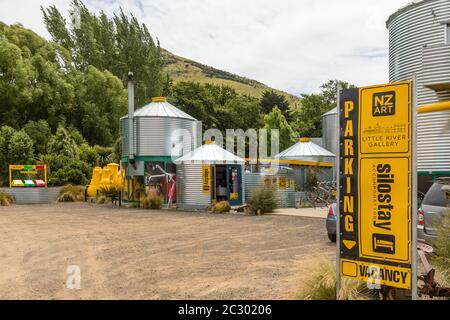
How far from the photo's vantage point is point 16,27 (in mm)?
42125

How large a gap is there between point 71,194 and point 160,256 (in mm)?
20663

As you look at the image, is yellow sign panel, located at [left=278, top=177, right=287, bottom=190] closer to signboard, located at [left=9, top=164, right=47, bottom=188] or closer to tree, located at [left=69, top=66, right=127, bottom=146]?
signboard, located at [left=9, top=164, right=47, bottom=188]

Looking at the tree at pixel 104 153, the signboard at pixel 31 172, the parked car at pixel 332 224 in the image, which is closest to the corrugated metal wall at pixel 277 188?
the parked car at pixel 332 224

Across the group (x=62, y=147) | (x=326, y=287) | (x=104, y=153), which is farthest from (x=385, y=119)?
(x=104, y=153)

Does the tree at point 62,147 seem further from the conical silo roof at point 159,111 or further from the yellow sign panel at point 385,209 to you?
the yellow sign panel at point 385,209

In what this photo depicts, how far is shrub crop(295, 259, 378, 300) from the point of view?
5.67m

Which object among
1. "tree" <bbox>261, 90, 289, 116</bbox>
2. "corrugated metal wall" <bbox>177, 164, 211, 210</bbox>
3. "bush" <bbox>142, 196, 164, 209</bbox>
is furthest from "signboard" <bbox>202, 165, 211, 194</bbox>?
"tree" <bbox>261, 90, 289, 116</bbox>

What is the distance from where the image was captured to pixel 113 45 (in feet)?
180

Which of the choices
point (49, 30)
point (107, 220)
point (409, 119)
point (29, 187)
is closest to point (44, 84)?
point (29, 187)

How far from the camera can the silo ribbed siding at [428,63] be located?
1652cm

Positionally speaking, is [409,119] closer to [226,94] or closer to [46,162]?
[46,162]

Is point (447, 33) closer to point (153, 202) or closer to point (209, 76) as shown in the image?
point (153, 202)
